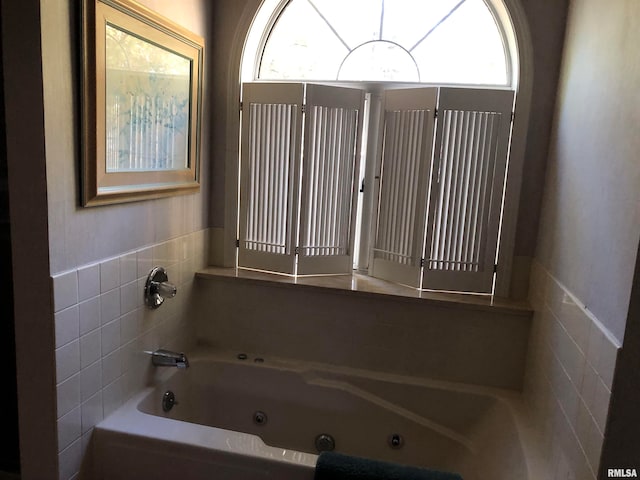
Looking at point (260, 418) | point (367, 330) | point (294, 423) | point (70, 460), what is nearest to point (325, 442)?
point (294, 423)

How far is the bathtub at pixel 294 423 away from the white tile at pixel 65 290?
495mm

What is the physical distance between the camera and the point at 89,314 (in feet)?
5.16

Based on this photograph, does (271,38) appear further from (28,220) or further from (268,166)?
(28,220)

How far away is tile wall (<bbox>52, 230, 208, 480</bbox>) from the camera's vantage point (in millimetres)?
1488

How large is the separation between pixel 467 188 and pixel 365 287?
651 millimetres

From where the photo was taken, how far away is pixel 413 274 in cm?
228

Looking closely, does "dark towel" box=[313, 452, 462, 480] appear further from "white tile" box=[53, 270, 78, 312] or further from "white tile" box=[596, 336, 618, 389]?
"white tile" box=[53, 270, 78, 312]

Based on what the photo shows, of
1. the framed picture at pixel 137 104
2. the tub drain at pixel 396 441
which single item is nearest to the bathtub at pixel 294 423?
the tub drain at pixel 396 441

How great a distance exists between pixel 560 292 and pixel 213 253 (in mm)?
1604

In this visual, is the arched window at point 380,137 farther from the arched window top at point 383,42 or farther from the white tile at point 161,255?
the white tile at point 161,255

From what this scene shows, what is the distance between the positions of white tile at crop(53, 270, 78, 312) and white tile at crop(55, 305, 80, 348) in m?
0.02

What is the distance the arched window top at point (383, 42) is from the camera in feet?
7.38

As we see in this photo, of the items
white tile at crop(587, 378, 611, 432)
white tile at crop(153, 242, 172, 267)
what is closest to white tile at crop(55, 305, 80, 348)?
white tile at crop(153, 242, 172, 267)

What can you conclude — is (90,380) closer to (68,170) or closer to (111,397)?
(111,397)
